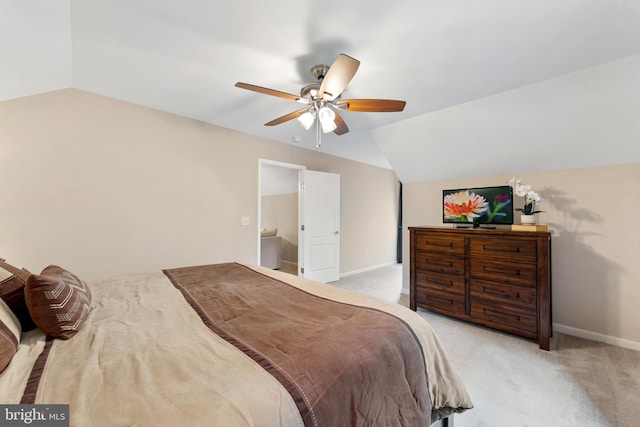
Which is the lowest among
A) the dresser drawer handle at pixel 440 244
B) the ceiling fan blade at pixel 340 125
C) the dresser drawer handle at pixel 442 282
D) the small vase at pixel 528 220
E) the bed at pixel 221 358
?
the dresser drawer handle at pixel 442 282

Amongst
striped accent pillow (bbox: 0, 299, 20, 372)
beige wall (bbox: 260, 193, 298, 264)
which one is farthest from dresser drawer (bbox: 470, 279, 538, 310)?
beige wall (bbox: 260, 193, 298, 264)

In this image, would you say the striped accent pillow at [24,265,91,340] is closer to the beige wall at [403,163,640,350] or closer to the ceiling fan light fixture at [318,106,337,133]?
the ceiling fan light fixture at [318,106,337,133]

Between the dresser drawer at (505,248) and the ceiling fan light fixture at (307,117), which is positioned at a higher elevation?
the ceiling fan light fixture at (307,117)

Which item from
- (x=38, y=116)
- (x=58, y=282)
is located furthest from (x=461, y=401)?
(x=38, y=116)

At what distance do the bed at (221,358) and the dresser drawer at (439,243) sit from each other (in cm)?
200

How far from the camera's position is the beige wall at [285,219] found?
648cm

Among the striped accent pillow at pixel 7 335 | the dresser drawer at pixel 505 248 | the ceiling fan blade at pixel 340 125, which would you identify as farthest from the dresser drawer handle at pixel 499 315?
the striped accent pillow at pixel 7 335

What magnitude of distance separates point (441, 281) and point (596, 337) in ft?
4.86

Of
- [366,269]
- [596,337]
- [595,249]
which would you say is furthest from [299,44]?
[366,269]

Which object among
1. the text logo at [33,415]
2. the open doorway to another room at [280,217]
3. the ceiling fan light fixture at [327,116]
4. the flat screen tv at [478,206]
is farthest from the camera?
the open doorway to another room at [280,217]

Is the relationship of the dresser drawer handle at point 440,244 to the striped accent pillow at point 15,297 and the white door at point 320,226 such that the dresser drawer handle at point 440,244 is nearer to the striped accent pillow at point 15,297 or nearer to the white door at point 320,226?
the white door at point 320,226

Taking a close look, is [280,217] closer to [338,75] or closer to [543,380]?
[338,75]

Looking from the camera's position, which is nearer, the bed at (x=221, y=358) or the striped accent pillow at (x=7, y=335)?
the bed at (x=221, y=358)

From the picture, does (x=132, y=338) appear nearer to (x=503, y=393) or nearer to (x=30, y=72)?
(x=503, y=393)
